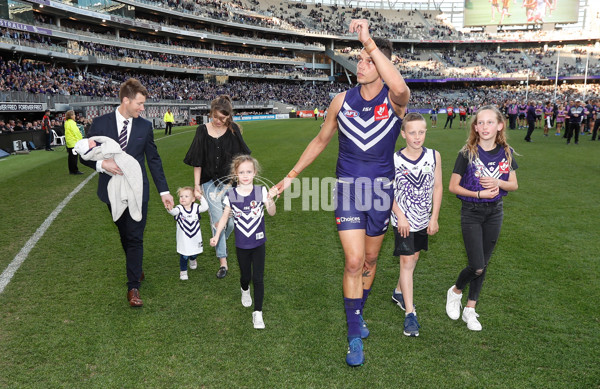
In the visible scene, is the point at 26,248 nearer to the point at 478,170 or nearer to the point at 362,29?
the point at 362,29

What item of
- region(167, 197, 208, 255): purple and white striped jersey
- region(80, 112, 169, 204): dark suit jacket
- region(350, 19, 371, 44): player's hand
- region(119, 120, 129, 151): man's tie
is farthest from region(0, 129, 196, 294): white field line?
region(350, 19, 371, 44): player's hand

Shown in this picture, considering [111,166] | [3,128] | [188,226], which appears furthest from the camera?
[3,128]

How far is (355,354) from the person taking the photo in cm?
350

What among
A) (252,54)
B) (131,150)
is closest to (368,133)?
(131,150)

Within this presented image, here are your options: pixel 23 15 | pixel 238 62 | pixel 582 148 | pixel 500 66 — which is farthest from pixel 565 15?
pixel 23 15

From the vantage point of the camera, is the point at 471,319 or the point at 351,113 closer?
the point at 351,113

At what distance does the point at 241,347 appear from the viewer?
3.81 meters

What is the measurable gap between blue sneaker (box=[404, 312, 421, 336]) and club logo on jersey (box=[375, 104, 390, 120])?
1.96m

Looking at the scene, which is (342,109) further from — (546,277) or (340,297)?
(546,277)

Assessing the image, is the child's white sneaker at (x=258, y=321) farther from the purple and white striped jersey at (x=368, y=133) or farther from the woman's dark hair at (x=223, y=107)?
the woman's dark hair at (x=223, y=107)

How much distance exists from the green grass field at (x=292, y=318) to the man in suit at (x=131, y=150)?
0.52m

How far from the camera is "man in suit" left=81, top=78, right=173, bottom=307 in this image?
4.36 metres

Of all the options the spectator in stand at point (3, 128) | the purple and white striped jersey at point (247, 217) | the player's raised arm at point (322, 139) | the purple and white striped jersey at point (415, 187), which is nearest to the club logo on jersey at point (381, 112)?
the player's raised arm at point (322, 139)

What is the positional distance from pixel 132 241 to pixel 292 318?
6.54 feet
